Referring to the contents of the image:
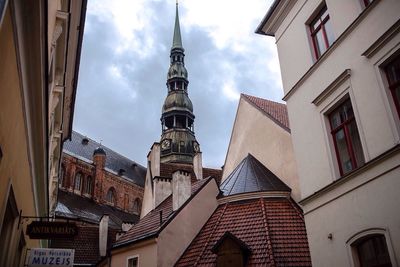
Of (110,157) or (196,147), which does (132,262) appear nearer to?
(196,147)

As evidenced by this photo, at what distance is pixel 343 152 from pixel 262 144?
10.1 meters

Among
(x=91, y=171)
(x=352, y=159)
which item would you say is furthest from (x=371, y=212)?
(x=91, y=171)

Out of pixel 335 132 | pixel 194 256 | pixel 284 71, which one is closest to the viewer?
pixel 335 132

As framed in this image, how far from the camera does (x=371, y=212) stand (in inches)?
303

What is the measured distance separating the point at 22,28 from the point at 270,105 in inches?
688

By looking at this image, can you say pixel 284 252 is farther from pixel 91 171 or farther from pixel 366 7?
pixel 91 171

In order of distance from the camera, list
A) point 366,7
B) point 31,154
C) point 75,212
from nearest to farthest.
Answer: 1. point 31,154
2. point 366,7
3. point 75,212

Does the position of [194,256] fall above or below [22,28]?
below

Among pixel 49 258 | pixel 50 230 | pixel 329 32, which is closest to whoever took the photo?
pixel 50 230

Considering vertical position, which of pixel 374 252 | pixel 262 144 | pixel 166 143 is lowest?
pixel 374 252

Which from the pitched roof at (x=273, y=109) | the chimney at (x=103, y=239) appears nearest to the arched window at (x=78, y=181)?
the chimney at (x=103, y=239)

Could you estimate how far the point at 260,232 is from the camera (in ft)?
46.1

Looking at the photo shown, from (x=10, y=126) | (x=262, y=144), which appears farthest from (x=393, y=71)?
(x=262, y=144)

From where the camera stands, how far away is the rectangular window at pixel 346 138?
8594 millimetres
